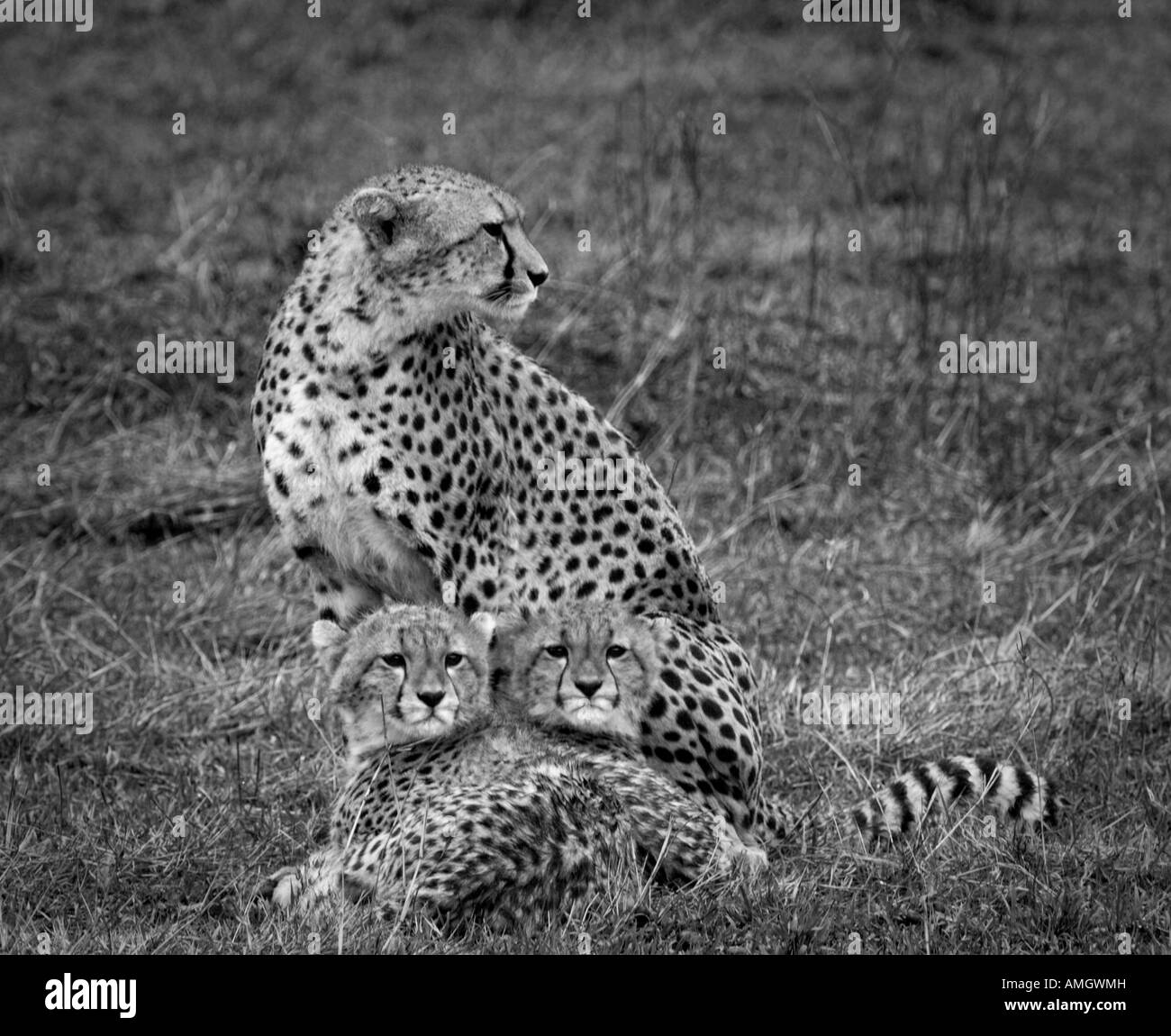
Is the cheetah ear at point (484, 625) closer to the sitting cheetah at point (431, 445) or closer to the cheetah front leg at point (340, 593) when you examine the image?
the sitting cheetah at point (431, 445)

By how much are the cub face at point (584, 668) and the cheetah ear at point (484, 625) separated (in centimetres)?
9

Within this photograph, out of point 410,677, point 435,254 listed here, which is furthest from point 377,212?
point 410,677

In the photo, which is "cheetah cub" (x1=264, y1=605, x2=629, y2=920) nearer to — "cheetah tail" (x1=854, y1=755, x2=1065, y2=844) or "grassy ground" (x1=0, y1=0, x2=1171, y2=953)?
"grassy ground" (x1=0, y1=0, x2=1171, y2=953)

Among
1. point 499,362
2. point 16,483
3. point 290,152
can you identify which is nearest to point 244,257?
point 290,152

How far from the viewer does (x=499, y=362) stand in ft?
16.6

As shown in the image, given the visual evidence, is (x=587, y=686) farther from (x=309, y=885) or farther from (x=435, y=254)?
(x=435, y=254)

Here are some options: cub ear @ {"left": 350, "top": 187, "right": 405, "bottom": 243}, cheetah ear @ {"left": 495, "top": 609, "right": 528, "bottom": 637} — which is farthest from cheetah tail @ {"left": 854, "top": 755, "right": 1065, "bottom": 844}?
cub ear @ {"left": 350, "top": 187, "right": 405, "bottom": 243}

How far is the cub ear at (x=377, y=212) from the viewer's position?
472 centimetres

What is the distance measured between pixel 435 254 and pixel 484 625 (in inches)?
40.4

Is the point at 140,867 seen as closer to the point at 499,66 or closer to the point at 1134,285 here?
the point at 1134,285

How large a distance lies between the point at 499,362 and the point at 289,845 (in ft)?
4.79

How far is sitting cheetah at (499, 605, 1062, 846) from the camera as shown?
4.35 metres

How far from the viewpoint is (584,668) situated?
14.1 ft

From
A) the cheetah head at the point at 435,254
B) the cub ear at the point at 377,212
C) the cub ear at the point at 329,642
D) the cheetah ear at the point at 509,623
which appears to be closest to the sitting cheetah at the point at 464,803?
the cub ear at the point at 329,642
